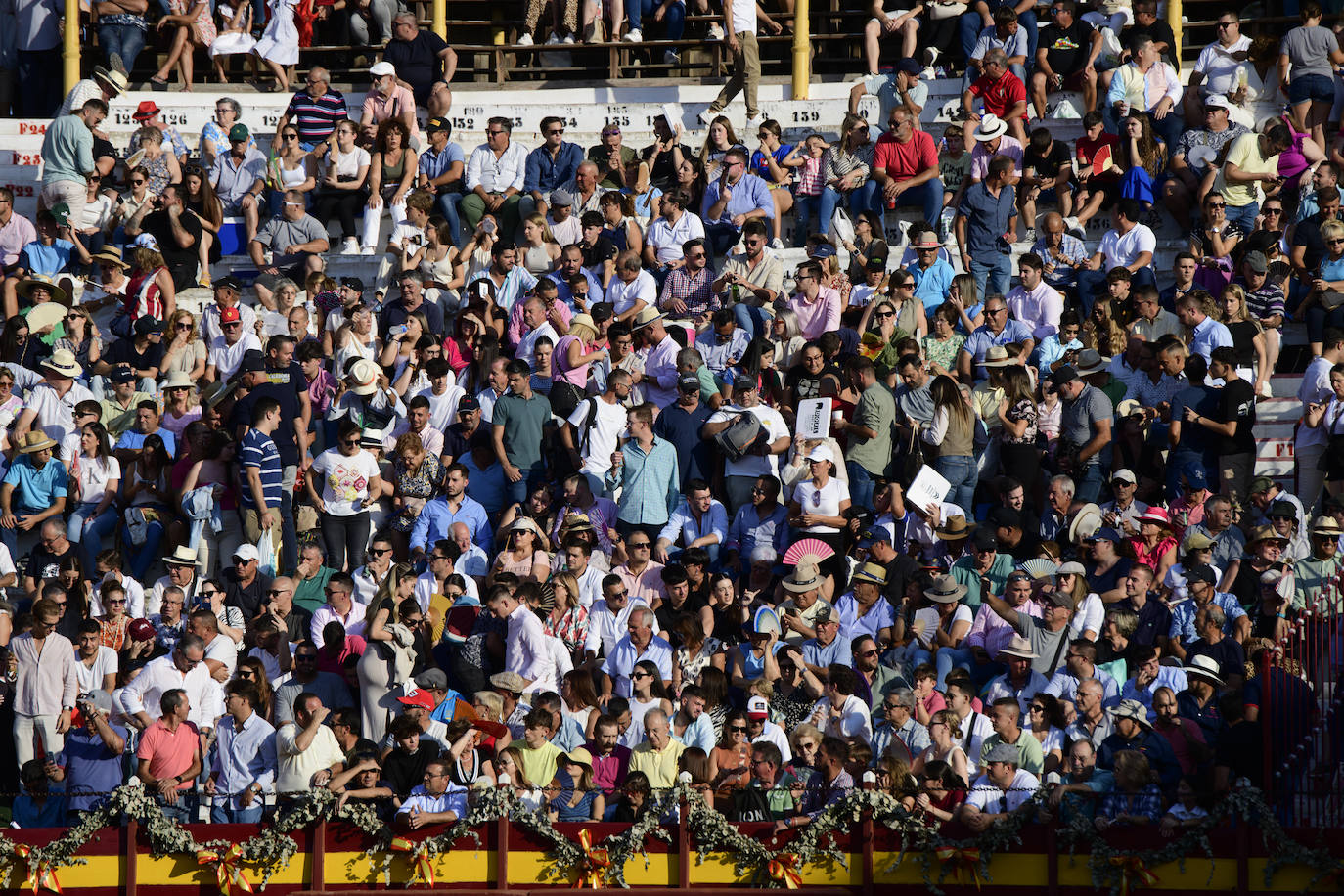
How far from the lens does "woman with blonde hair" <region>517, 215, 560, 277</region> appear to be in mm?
19281

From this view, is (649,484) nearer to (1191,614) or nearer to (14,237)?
(1191,614)

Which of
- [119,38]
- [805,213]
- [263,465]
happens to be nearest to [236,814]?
[263,465]

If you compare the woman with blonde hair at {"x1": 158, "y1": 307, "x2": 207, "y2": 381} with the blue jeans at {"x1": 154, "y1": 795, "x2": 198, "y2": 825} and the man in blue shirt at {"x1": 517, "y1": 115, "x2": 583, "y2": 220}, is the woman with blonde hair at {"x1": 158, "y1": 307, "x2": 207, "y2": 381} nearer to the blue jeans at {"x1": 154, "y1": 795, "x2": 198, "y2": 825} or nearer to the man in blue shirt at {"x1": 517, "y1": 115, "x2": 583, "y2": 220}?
the man in blue shirt at {"x1": 517, "y1": 115, "x2": 583, "y2": 220}

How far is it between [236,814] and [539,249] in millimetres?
6389

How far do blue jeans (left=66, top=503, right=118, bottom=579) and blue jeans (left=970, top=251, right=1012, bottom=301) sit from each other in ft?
23.6

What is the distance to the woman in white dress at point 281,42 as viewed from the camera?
A: 22.2 m

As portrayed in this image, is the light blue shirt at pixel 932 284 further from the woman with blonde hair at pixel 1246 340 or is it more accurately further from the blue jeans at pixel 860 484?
the woman with blonde hair at pixel 1246 340

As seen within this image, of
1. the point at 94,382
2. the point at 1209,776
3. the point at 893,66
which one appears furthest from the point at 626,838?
the point at 893,66

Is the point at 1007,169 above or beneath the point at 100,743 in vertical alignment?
above

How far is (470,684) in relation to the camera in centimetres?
1579

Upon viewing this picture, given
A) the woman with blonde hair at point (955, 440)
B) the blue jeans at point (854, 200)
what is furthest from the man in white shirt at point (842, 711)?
the blue jeans at point (854, 200)

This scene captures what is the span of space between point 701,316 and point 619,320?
28.1 inches

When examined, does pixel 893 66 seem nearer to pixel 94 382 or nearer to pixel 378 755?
pixel 94 382

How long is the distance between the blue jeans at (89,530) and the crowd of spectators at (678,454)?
3 cm
